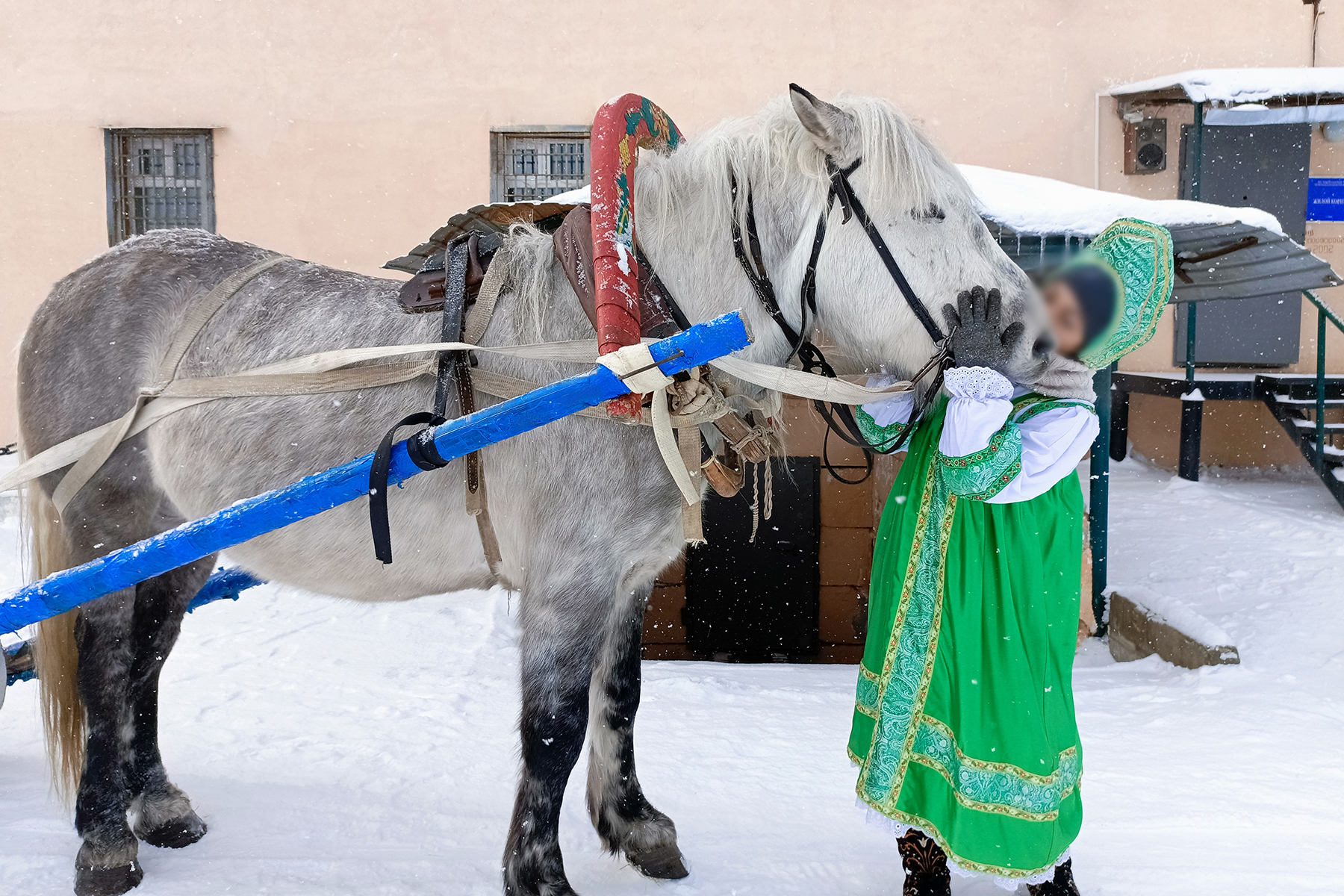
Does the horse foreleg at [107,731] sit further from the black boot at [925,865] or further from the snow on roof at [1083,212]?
the snow on roof at [1083,212]

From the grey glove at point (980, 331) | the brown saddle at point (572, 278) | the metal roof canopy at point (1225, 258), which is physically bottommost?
the grey glove at point (980, 331)

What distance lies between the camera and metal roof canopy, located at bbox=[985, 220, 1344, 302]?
450cm

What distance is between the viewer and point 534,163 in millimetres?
8633

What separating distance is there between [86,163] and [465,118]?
141 inches

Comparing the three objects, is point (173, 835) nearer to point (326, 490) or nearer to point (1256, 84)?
point (326, 490)

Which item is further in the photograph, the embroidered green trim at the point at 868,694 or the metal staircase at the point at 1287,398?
→ the metal staircase at the point at 1287,398

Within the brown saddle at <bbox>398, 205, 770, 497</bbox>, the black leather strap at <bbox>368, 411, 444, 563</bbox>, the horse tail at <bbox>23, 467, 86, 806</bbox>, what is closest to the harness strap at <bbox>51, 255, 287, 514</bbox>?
the horse tail at <bbox>23, 467, 86, 806</bbox>

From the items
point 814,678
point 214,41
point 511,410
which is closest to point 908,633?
point 511,410

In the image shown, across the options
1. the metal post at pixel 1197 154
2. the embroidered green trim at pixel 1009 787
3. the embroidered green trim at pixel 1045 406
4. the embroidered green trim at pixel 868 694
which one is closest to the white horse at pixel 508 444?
the embroidered green trim at pixel 1045 406

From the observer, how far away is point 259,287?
2525mm

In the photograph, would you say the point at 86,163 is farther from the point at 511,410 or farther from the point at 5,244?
the point at 511,410

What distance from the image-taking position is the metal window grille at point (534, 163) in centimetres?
855

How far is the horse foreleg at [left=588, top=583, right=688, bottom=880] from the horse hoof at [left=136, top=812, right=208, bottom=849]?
1.22 meters

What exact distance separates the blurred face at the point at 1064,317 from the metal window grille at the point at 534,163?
7.08m
